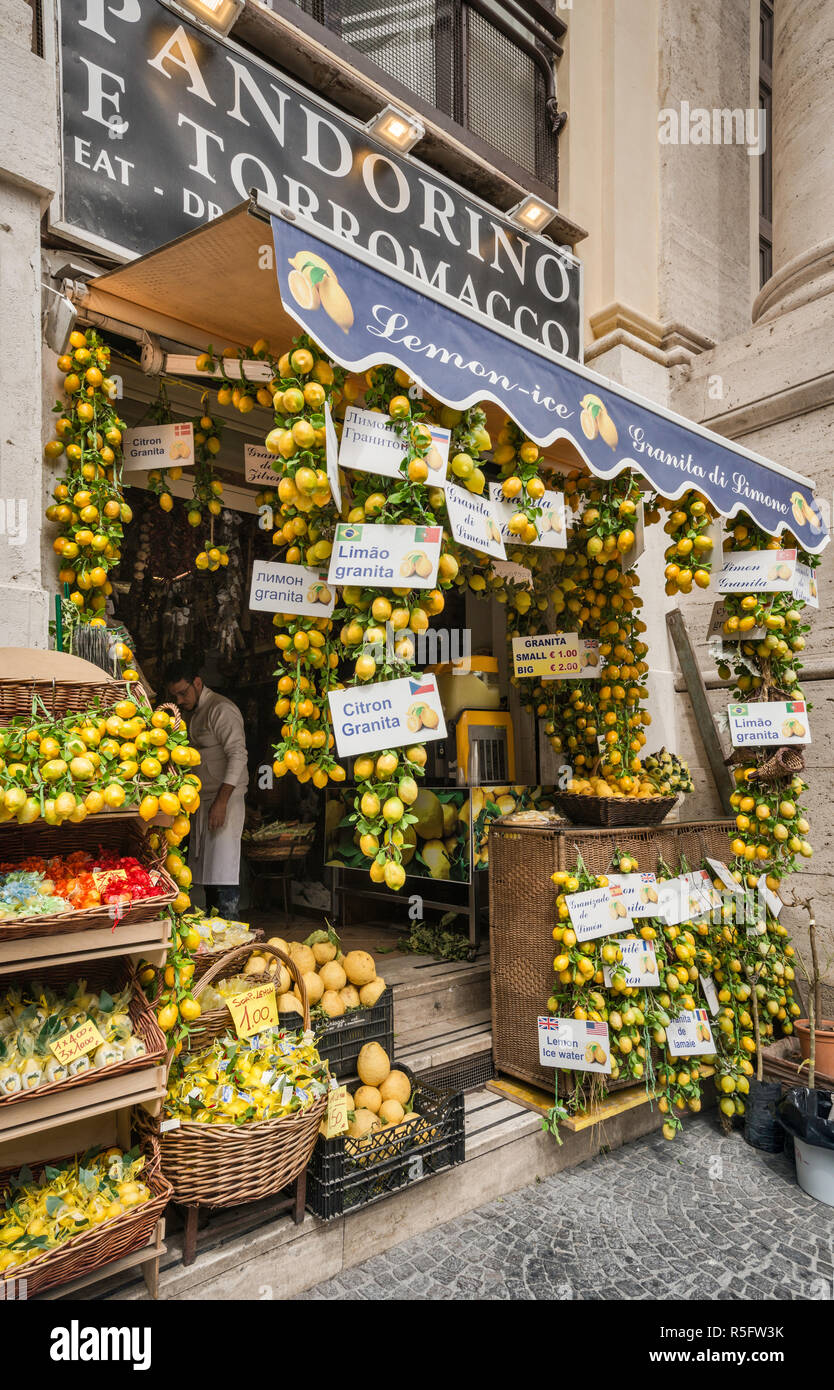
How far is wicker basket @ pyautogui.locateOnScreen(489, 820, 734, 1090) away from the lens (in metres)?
3.55

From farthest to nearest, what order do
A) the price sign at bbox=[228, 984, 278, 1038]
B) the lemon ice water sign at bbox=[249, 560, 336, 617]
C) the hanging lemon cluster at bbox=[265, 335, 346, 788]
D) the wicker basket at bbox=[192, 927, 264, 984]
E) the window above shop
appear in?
the window above shop → the wicker basket at bbox=[192, 927, 264, 984] → the price sign at bbox=[228, 984, 278, 1038] → the lemon ice water sign at bbox=[249, 560, 336, 617] → the hanging lemon cluster at bbox=[265, 335, 346, 788]

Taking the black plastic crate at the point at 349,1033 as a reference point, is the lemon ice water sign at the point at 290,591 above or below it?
above

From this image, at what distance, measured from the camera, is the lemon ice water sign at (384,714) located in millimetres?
2264

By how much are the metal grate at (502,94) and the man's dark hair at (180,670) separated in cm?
429

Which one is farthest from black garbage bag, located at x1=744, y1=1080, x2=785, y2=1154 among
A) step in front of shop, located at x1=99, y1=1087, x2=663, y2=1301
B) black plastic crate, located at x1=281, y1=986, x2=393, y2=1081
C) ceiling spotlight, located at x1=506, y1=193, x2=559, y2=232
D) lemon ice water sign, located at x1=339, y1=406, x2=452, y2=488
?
ceiling spotlight, located at x1=506, y1=193, x2=559, y2=232

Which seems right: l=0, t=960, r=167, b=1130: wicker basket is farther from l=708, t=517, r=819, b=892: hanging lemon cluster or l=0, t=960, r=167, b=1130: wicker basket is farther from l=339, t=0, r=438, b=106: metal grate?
l=339, t=0, r=438, b=106: metal grate

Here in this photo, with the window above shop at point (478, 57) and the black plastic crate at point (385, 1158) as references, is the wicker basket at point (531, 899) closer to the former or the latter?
the black plastic crate at point (385, 1158)

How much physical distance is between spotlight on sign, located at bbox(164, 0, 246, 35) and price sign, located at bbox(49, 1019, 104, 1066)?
426cm

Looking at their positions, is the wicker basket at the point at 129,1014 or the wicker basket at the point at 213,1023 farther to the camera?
the wicker basket at the point at 213,1023

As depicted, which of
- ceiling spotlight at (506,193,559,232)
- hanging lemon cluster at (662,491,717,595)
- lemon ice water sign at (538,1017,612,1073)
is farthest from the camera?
ceiling spotlight at (506,193,559,232)

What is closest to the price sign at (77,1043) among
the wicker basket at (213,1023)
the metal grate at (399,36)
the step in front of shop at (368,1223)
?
the wicker basket at (213,1023)

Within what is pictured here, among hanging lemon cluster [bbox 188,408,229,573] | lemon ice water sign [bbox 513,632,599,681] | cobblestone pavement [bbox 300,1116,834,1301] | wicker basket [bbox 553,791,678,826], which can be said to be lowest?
cobblestone pavement [bbox 300,1116,834,1301]

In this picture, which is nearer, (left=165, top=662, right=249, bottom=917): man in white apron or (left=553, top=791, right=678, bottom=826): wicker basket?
(left=553, top=791, right=678, bottom=826): wicker basket
